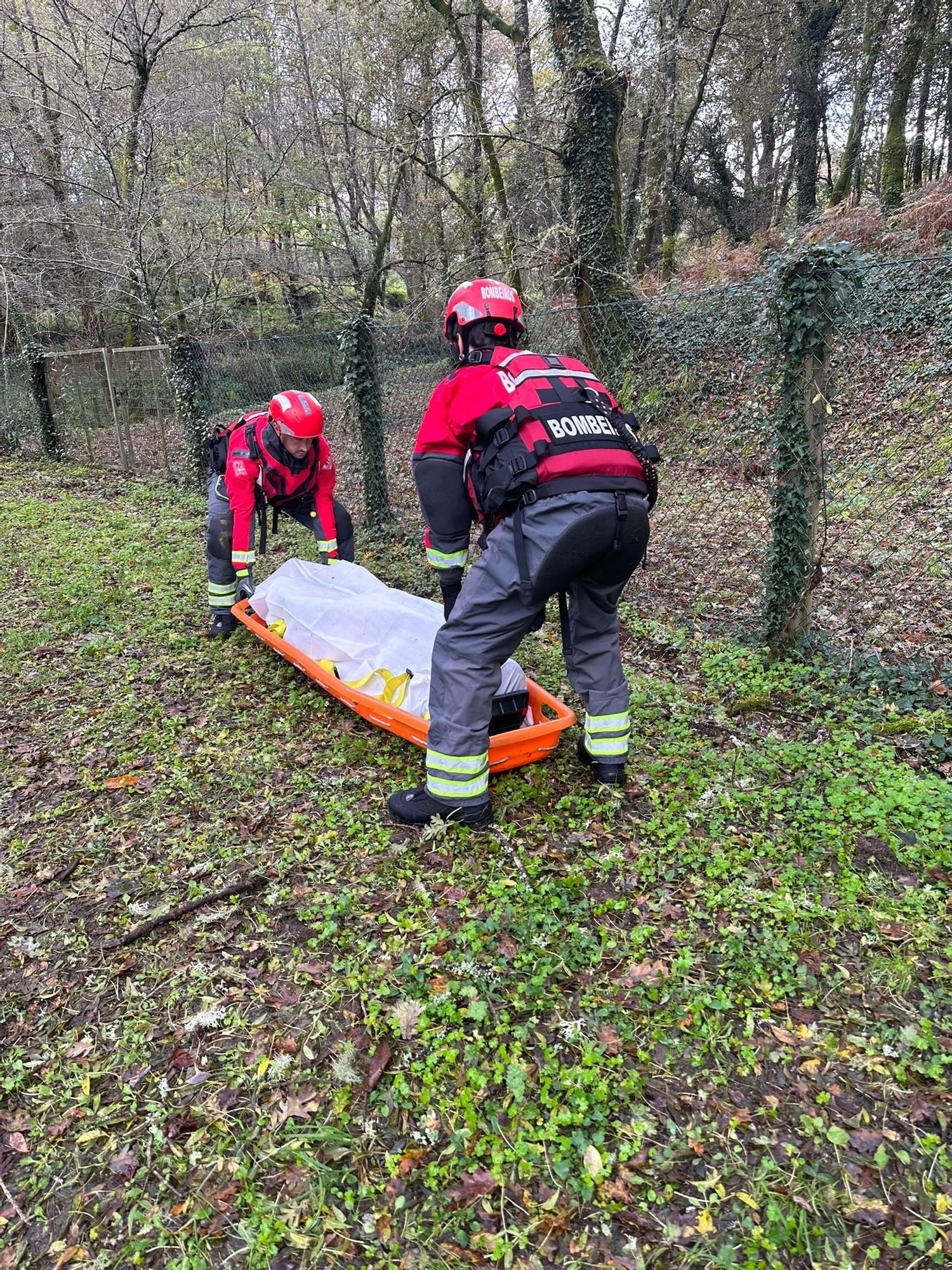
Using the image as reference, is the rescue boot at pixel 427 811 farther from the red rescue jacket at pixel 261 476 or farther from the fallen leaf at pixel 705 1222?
the red rescue jacket at pixel 261 476

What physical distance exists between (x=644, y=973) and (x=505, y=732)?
1.25 meters

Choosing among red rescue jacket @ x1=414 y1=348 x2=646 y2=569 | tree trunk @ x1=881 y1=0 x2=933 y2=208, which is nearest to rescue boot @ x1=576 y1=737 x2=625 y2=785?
red rescue jacket @ x1=414 y1=348 x2=646 y2=569

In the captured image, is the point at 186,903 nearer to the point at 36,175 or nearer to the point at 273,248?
the point at 36,175

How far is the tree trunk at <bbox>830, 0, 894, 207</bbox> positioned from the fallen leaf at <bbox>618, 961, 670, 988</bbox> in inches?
670

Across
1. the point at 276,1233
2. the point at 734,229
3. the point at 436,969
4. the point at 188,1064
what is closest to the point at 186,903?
the point at 188,1064

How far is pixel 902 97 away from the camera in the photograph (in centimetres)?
1384

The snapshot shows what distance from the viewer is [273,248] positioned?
59.7 ft

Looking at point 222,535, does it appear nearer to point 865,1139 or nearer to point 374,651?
point 374,651

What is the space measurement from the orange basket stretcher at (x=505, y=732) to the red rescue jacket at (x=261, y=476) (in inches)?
56.9

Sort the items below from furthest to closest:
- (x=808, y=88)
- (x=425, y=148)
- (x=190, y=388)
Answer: (x=808, y=88)
(x=425, y=148)
(x=190, y=388)

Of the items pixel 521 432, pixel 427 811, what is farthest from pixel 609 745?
pixel 521 432

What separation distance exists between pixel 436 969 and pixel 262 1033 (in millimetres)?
596

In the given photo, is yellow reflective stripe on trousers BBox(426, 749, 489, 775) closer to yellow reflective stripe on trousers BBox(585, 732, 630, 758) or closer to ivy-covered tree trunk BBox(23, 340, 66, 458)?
yellow reflective stripe on trousers BBox(585, 732, 630, 758)

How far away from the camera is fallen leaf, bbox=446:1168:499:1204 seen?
1887 mm
